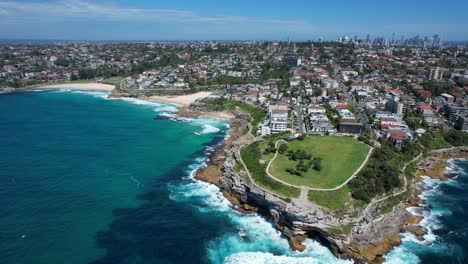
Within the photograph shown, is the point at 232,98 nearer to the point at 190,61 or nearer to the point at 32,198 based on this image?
the point at 32,198

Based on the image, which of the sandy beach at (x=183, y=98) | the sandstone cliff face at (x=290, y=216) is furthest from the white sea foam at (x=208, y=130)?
the sandstone cliff face at (x=290, y=216)

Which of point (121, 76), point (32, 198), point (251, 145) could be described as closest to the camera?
point (32, 198)

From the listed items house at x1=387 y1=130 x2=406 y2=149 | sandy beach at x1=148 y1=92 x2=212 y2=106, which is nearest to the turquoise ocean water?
house at x1=387 y1=130 x2=406 y2=149

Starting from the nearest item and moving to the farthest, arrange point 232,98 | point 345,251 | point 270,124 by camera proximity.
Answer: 1. point 345,251
2. point 270,124
3. point 232,98

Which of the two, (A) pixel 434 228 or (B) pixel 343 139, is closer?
(A) pixel 434 228

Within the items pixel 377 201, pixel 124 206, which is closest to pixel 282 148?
pixel 377 201

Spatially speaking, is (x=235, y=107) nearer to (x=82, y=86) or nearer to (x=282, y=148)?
(x=282, y=148)

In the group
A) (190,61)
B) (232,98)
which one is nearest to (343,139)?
(232,98)
